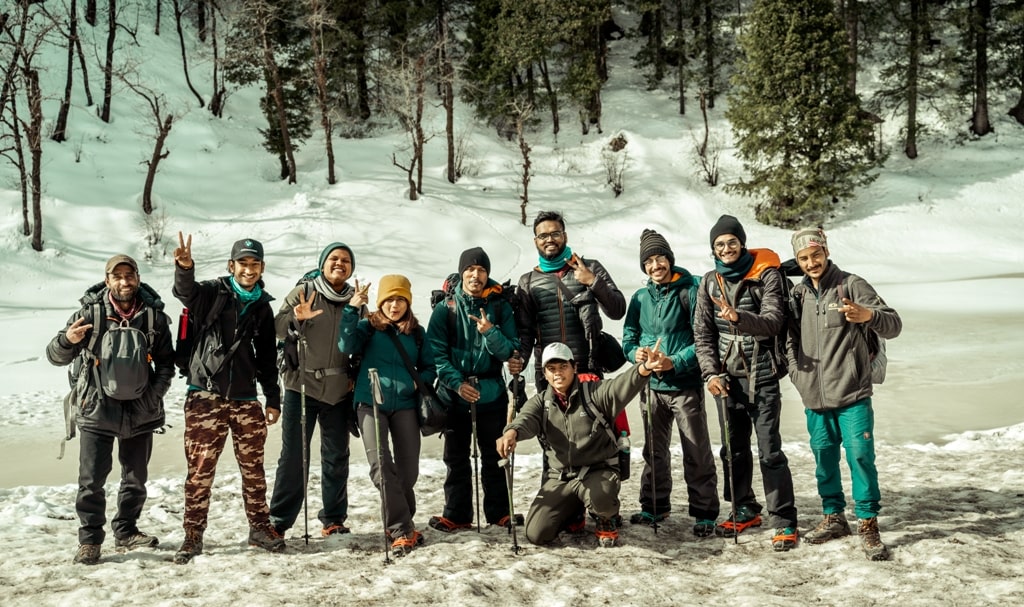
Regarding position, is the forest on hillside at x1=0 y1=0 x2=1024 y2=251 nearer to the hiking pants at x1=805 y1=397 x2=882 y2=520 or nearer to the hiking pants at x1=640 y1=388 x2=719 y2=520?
the hiking pants at x1=640 y1=388 x2=719 y2=520

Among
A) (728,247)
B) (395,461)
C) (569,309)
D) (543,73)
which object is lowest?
(395,461)

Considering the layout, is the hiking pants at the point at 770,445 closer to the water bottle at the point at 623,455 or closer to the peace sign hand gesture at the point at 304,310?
the water bottle at the point at 623,455

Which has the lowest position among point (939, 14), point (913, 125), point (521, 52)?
point (913, 125)

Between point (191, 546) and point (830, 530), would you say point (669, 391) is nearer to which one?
point (830, 530)

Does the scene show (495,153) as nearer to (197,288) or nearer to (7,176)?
(7,176)

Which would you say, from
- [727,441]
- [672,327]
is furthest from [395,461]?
[727,441]

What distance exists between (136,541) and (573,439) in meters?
3.05

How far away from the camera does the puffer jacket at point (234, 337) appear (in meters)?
5.12

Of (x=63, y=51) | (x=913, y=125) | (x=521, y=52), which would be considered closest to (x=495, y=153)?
(x=521, y=52)

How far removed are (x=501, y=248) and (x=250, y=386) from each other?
21681 mm

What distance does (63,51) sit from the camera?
3494 cm

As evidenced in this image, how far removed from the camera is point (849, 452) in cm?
486

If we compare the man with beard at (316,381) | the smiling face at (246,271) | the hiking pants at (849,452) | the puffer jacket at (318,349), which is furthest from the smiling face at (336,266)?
the hiking pants at (849,452)

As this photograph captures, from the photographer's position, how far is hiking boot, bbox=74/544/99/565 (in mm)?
4988
